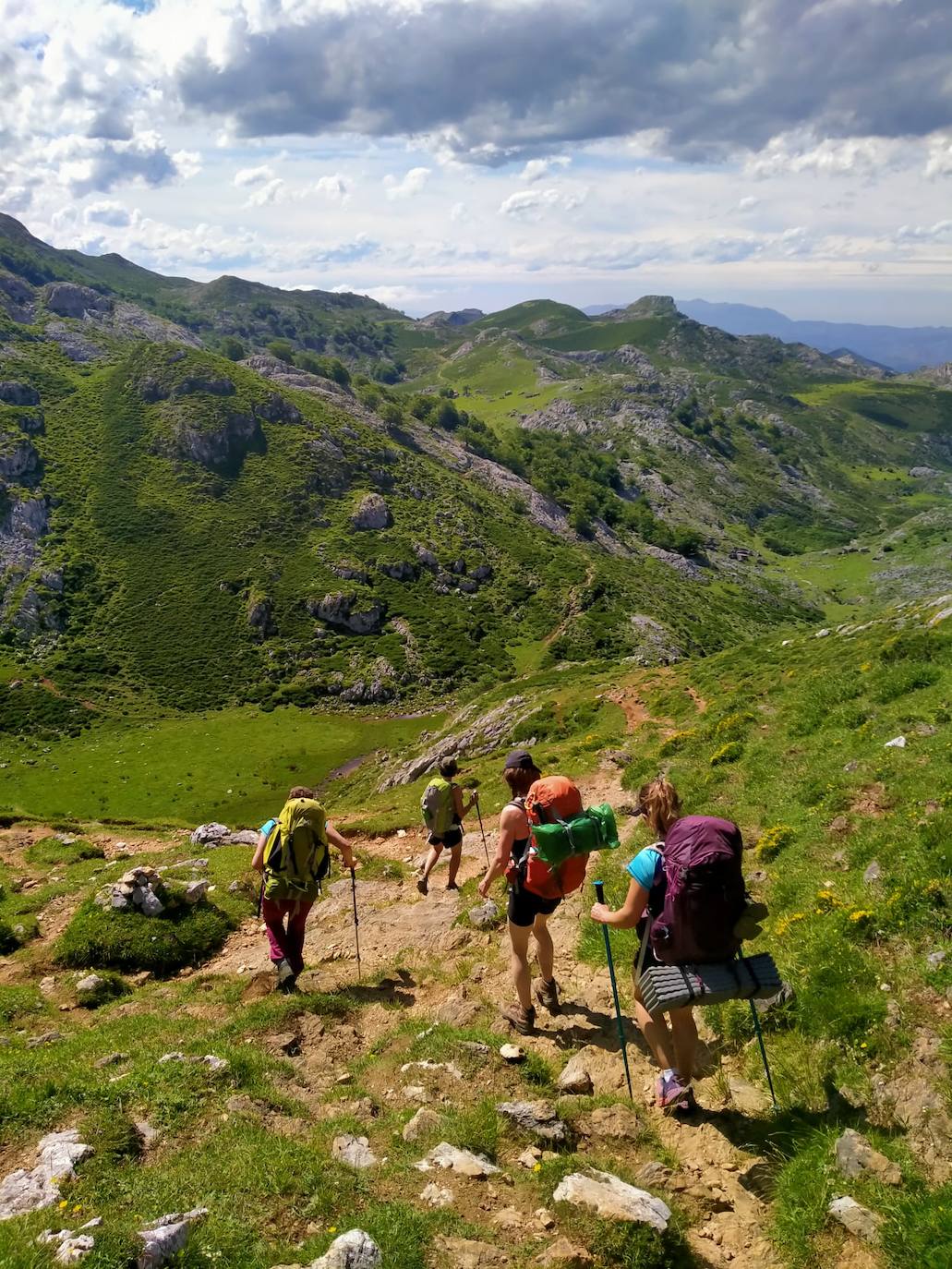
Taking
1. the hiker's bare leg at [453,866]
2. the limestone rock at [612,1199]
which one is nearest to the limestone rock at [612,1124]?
the limestone rock at [612,1199]

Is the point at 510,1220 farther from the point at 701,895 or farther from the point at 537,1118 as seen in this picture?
the point at 701,895

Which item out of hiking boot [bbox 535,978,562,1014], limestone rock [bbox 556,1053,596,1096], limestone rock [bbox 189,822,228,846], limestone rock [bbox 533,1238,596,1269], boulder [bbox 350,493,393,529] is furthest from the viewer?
boulder [bbox 350,493,393,529]

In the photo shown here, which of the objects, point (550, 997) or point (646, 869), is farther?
point (550, 997)

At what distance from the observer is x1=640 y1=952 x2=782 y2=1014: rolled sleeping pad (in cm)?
627

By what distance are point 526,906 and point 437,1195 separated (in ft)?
11.4

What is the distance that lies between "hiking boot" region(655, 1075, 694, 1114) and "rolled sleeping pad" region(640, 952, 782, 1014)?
1228 mm

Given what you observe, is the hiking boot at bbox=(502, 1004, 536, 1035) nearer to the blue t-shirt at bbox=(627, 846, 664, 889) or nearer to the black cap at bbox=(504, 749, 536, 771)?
the black cap at bbox=(504, 749, 536, 771)

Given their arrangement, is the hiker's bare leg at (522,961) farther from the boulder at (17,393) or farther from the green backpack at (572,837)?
the boulder at (17,393)

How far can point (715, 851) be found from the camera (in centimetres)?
618

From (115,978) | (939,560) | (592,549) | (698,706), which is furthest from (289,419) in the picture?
(939,560)

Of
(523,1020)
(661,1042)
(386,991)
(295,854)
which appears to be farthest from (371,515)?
(661,1042)

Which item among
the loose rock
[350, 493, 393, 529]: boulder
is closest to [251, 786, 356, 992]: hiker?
the loose rock

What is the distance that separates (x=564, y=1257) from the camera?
5.10 meters

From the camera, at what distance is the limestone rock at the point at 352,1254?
4893 millimetres
